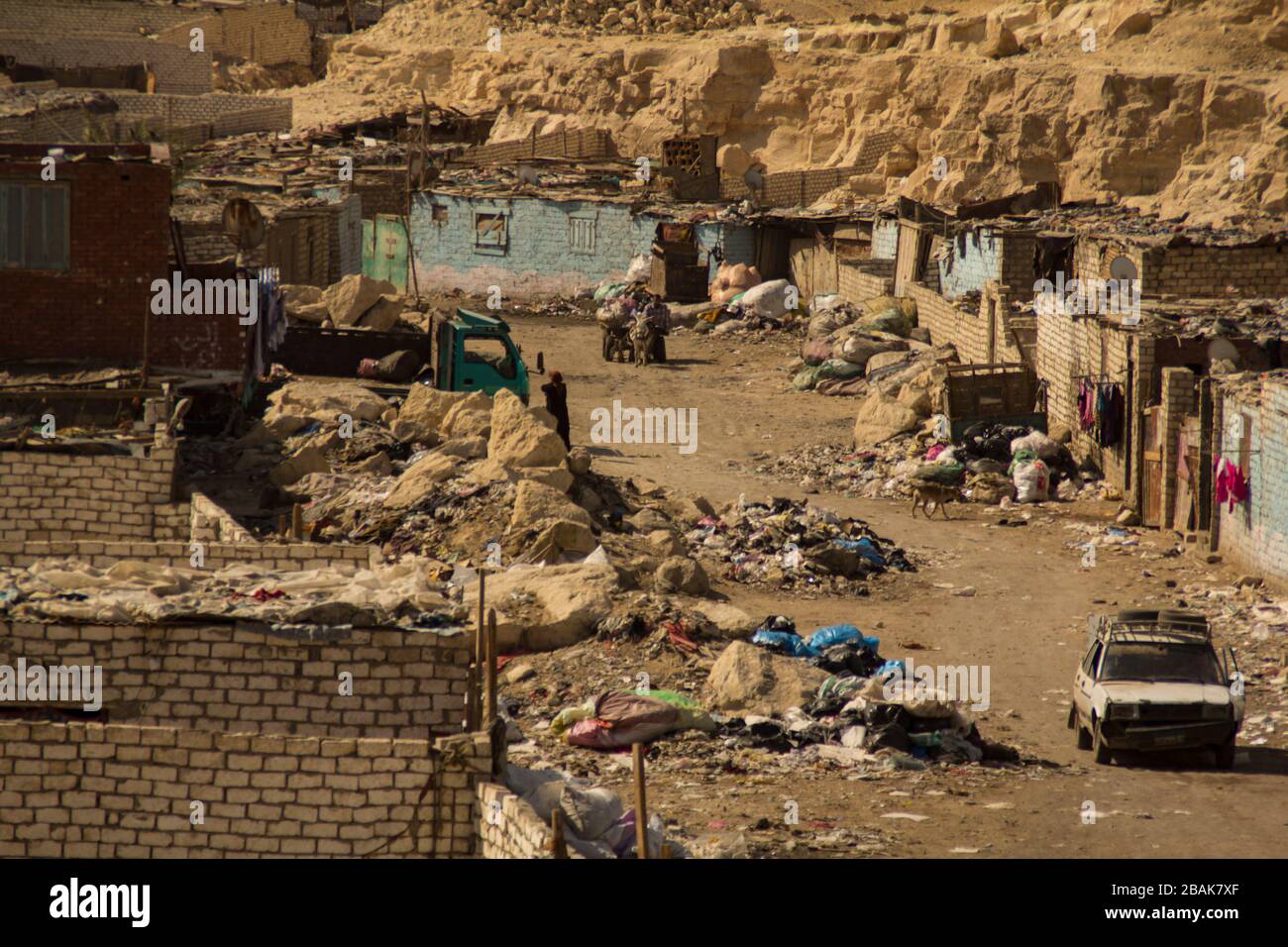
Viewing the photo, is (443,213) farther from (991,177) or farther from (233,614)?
(233,614)

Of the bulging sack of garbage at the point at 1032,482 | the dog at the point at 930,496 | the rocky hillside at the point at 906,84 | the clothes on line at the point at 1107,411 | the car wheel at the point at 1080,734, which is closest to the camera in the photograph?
the car wheel at the point at 1080,734

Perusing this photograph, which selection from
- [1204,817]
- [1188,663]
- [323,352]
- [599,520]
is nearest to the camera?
[1204,817]

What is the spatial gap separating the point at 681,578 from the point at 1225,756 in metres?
4.95

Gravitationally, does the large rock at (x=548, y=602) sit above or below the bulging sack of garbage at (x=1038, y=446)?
below

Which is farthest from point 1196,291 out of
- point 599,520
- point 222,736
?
point 222,736

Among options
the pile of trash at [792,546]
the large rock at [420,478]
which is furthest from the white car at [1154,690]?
the large rock at [420,478]

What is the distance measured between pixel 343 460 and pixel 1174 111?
25.3 meters

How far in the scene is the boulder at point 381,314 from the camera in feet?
78.6

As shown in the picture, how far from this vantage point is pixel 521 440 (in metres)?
18.0

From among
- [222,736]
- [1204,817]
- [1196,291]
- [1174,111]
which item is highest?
[1174,111]

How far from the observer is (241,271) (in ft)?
62.0

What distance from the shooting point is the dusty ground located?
10.9 m
